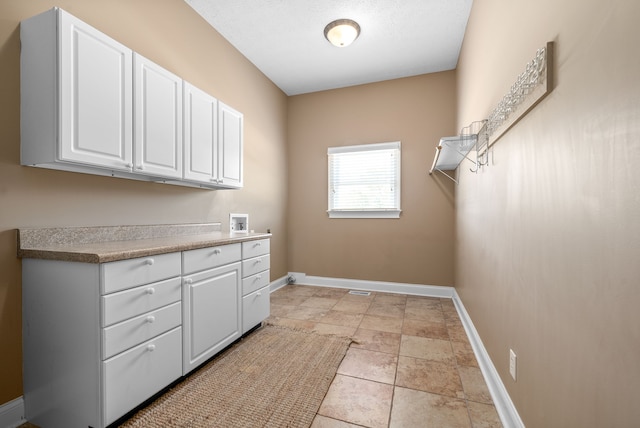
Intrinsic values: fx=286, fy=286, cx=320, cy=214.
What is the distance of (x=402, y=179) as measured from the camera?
12.9 feet

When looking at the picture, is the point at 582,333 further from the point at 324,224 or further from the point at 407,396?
the point at 324,224

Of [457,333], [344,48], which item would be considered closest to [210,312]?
[457,333]

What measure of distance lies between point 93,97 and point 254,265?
5.29 ft

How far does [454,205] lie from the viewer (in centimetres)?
368

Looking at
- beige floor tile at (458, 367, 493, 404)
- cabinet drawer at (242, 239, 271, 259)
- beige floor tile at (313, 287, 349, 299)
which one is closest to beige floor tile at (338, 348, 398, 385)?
beige floor tile at (458, 367, 493, 404)

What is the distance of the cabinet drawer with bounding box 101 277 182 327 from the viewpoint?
136 cm

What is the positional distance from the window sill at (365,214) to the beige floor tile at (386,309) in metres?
1.19

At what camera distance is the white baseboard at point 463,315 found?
1.48 m

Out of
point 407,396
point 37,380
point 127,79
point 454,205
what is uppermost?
point 127,79

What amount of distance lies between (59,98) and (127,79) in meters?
0.44

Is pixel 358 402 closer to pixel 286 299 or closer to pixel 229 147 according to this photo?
pixel 286 299

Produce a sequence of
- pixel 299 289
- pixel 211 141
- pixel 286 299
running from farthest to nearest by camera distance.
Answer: pixel 299 289 → pixel 286 299 → pixel 211 141

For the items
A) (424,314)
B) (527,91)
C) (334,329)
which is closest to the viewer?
(527,91)

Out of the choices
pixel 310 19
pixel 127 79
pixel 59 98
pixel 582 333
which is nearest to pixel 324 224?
pixel 310 19
